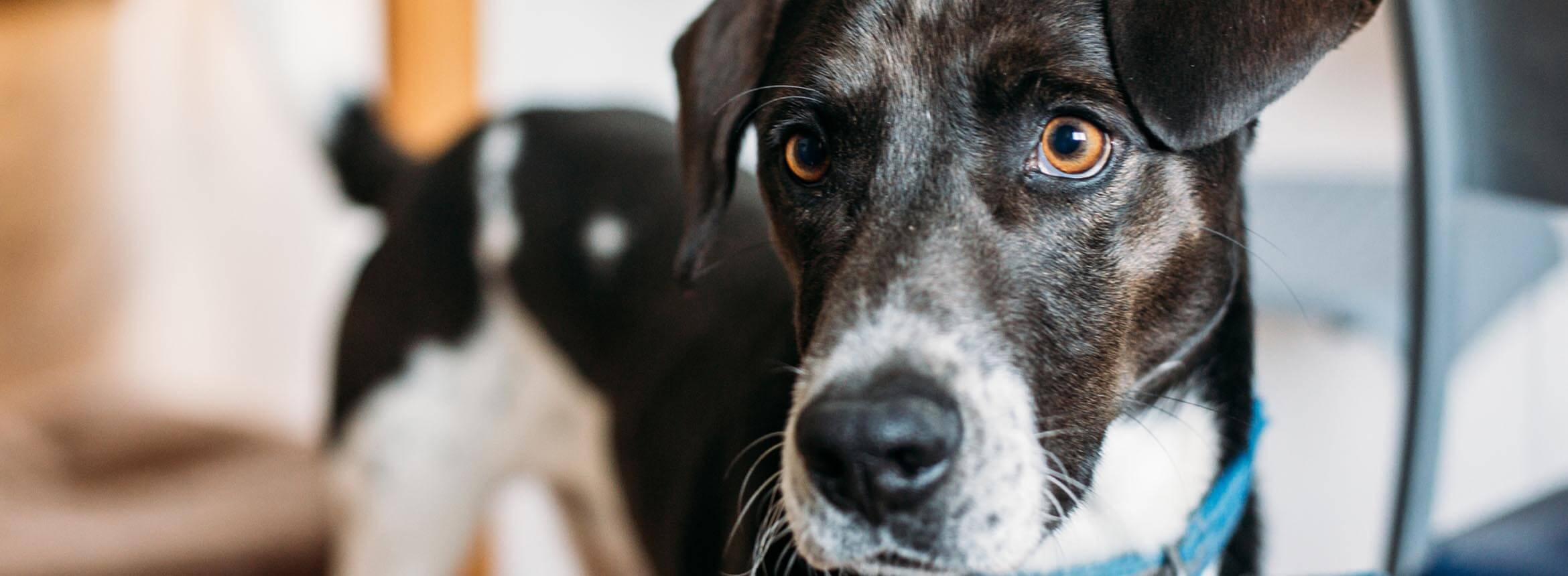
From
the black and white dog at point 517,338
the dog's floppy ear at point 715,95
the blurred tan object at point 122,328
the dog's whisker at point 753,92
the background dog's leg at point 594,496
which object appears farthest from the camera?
the blurred tan object at point 122,328

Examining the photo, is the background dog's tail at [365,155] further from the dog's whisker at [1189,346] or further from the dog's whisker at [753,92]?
the dog's whisker at [1189,346]

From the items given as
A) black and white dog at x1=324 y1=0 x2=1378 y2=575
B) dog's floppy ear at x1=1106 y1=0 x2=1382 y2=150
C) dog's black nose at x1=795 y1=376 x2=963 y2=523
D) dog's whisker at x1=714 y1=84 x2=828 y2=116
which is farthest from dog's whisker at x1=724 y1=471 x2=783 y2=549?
dog's floppy ear at x1=1106 y1=0 x2=1382 y2=150

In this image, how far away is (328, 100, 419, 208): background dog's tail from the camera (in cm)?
210

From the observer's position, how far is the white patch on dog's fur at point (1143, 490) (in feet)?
3.43

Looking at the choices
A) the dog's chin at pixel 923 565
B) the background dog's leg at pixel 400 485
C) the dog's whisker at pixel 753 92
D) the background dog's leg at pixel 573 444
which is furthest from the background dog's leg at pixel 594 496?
the dog's chin at pixel 923 565

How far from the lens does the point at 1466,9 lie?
1229 mm

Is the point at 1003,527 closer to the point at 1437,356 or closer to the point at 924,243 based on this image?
the point at 924,243

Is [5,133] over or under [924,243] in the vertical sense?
under

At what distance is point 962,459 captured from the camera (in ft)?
2.66

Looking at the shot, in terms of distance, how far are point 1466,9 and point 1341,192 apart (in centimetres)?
101

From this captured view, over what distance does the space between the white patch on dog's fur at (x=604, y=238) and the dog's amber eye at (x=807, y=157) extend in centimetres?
70

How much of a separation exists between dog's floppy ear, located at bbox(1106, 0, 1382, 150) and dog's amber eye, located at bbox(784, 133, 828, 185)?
0.25 m

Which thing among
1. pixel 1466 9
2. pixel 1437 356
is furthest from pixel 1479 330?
pixel 1466 9

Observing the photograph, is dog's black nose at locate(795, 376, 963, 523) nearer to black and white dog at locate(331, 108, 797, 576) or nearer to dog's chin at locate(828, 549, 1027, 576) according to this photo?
dog's chin at locate(828, 549, 1027, 576)
